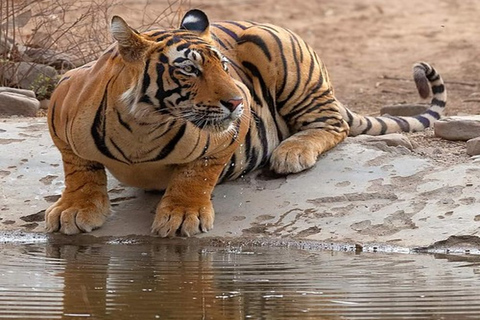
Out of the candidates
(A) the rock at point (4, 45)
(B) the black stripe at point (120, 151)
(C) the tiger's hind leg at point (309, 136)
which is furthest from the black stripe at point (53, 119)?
(A) the rock at point (4, 45)

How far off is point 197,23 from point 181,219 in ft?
3.06

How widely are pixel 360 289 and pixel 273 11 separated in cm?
1070

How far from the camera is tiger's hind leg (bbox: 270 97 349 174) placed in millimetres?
6441

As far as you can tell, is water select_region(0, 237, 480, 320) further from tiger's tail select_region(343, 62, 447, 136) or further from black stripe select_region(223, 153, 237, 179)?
tiger's tail select_region(343, 62, 447, 136)

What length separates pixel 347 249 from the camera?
5.62 metres

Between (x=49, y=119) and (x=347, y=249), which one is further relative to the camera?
(x=49, y=119)

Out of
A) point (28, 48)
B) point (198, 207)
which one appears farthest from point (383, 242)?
point (28, 48)

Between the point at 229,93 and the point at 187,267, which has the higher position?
the point at 229,93

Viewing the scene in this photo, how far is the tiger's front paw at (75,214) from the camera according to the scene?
5.81 metres

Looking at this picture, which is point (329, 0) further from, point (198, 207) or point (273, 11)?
point (198, 207)

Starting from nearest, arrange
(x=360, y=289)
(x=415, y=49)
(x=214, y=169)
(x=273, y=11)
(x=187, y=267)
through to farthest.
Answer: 1. (x=360, y=289)
2. (x=187, y=267)
3. (x=214, y=169)
4. (x=415, y=49)
5. (x=273, y=11)

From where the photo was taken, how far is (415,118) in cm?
768

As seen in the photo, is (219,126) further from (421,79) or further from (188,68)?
(421,79)

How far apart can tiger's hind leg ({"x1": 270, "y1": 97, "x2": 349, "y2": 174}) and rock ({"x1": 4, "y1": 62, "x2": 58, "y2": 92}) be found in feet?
7.31
